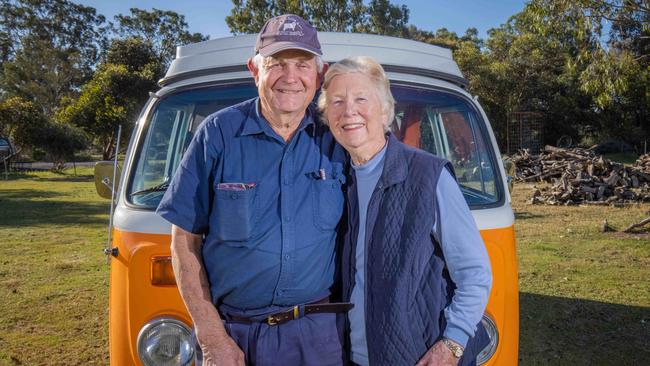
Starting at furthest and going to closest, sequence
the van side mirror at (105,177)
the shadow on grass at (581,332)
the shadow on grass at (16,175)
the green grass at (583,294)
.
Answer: the shadow on grass at (16,175)
the green grass at (583,294)
the shadow on grass at (581,332)
the van side mirror at (105,177)

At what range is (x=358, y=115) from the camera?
1964 mm

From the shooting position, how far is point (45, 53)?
4738 cm

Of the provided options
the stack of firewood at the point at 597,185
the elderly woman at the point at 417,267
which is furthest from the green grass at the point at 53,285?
the stack of firewood at the point at 597,185

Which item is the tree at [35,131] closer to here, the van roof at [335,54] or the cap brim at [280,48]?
the van roof at [335,54]

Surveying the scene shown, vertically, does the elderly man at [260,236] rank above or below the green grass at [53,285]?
above

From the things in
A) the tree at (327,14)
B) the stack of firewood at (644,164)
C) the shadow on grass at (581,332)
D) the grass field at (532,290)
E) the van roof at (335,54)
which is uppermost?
the tree at (327,14)

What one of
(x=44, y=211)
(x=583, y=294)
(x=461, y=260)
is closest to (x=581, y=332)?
(x=583, y=294)

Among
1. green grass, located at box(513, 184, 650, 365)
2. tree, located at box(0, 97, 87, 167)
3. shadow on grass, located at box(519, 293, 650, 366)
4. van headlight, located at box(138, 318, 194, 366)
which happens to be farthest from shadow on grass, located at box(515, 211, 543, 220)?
tree, located at box(0, 97, 87, 167)

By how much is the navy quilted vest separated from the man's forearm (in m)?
0.59

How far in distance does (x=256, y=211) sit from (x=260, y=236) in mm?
96

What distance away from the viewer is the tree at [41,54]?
47.0m

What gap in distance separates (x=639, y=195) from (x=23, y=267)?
44.6ft

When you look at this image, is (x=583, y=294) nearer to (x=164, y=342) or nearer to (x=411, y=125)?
(x=411, y=125)

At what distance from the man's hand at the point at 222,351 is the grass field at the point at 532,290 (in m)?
3.09
